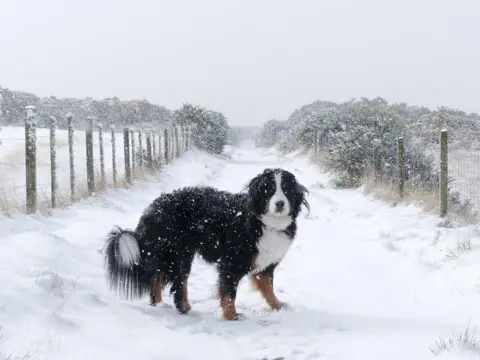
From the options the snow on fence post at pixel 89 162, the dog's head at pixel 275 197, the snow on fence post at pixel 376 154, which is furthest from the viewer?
the snow on fence post at pixel 376 154

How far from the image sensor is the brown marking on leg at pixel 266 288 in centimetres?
457

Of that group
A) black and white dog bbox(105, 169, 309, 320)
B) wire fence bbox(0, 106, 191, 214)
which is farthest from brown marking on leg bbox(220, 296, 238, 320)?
wire fence bbox(0, 106, 191, 214)

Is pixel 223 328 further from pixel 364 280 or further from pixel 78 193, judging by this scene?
pixel 78 193

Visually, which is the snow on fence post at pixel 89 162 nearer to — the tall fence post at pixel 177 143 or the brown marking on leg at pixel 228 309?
the brown marking on leg at pixel 228 309

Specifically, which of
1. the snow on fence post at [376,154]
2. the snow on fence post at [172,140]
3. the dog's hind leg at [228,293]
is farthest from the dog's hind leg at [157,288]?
the snow on fence post at [172,140]

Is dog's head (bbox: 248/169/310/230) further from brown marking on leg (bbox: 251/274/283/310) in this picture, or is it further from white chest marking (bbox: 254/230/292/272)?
brown marking on leg (bbox: 251/274/283/310)

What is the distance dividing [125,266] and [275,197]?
1.53 meters

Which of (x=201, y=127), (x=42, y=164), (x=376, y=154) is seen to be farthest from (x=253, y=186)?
(x=201, y=127)

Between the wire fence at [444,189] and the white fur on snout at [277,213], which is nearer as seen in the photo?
the white fur on snout at [277,213]

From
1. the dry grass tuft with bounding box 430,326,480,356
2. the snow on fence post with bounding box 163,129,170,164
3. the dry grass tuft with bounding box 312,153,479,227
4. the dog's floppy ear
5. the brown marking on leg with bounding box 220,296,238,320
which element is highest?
the snow on fence post with bounding box 163,129,170,164

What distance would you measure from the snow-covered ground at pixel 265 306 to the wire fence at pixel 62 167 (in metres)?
0.93

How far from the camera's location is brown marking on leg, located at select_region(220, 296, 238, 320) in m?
4.24

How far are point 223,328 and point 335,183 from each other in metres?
12.2

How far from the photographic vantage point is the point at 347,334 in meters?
3.77
